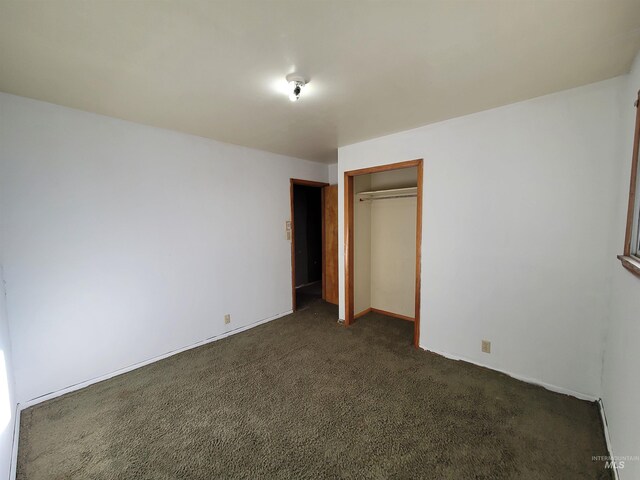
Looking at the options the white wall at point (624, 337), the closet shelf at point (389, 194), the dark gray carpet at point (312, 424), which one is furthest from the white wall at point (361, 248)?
the white wall at point (624, 337)

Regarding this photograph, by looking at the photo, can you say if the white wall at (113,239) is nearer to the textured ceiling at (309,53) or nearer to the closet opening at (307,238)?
the textured ceiling at (309,53)

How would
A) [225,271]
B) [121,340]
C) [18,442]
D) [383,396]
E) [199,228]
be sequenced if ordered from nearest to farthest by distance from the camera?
[18,442] → [383,396] → [121,340] → [199,228] → [225,271]

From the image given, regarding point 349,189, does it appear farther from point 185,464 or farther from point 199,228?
point 185,464

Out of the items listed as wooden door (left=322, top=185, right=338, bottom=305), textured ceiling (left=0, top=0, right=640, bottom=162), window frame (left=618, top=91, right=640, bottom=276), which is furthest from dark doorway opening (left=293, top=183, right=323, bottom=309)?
window frame (left=618, top=91, right=640, bottom=276)

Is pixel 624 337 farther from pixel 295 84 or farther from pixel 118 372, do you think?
pixel 118 372

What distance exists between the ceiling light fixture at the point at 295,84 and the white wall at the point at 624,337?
199 centimetres

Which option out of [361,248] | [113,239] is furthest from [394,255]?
[113,239]

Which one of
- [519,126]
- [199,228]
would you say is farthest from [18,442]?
[519,126]

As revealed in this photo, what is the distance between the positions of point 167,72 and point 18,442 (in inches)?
104

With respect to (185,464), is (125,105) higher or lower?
higher

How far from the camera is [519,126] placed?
2.12 metres

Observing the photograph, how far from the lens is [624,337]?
1455 millimetres

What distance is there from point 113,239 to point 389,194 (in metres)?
3.32

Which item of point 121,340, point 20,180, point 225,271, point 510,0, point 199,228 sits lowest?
point 121,340
